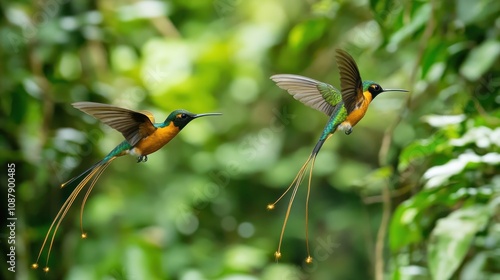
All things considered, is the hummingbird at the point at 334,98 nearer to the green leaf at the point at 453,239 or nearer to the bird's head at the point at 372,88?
the bird's head at the point at 372,88

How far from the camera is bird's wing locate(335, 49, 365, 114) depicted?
219 mm

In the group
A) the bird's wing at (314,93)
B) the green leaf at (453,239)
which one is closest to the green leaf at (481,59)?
the green leaf at (453,239)

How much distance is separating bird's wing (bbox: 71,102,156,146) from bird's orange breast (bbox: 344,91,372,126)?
70mm

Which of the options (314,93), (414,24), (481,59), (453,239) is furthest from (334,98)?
(481,59)

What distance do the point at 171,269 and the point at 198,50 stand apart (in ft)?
1.28

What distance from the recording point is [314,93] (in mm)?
256

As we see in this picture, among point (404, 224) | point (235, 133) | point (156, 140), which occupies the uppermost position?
point (235, 133)

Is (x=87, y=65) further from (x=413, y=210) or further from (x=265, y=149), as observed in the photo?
(x=413, y=210)

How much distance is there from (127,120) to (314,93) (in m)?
0.07

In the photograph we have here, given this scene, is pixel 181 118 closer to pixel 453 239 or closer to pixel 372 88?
pixel 372 88

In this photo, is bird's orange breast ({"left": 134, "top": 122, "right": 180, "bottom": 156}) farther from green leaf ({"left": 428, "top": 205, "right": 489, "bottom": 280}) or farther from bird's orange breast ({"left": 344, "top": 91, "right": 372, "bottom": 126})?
green leaf ({"left": 428, "top": 205, "right": 489, "bottom": 280})

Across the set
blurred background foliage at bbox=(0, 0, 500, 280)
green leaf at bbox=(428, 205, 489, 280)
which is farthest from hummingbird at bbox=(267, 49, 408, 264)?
green leaf at bbox=(428, 205, 489, 280)

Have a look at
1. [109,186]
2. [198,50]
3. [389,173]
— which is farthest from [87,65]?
[389,173]

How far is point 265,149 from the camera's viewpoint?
865 mm
